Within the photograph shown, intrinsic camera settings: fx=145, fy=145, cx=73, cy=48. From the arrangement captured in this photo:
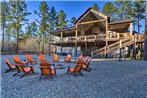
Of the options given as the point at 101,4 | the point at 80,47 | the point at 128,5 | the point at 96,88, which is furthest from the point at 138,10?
the point at 96,88

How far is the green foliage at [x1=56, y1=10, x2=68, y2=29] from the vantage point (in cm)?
4451

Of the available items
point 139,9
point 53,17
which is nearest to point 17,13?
point 53,17

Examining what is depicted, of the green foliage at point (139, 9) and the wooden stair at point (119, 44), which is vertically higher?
the green foliage at point (139, 9)

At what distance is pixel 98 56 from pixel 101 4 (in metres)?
28.6

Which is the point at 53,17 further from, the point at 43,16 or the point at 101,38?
the point at 101,38

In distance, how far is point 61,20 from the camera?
44.8 m

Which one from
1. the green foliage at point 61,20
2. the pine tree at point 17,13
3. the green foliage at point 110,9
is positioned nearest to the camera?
the pine tree at point 17,13

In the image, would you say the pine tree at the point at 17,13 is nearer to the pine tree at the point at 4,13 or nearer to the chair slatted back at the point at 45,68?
the pine tree at the point at 4,13

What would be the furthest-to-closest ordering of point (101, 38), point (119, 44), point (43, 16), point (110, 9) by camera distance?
point (43, 16) < point (110, 9) < point (101, 38) < point (119, 44)

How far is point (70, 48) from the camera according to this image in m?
29.5

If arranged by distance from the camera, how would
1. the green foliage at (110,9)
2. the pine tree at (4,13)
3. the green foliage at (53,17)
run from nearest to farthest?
the pine tree at (4,13) < the green foliage at (110,9) < the green foliage at (53,17)

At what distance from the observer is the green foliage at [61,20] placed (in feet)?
146

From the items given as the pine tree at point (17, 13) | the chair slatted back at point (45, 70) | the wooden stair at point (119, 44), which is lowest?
the chair slatted back at point (45, 70)

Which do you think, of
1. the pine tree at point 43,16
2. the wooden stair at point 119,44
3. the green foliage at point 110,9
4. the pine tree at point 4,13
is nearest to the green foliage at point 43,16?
the pine tree at point 43,16
